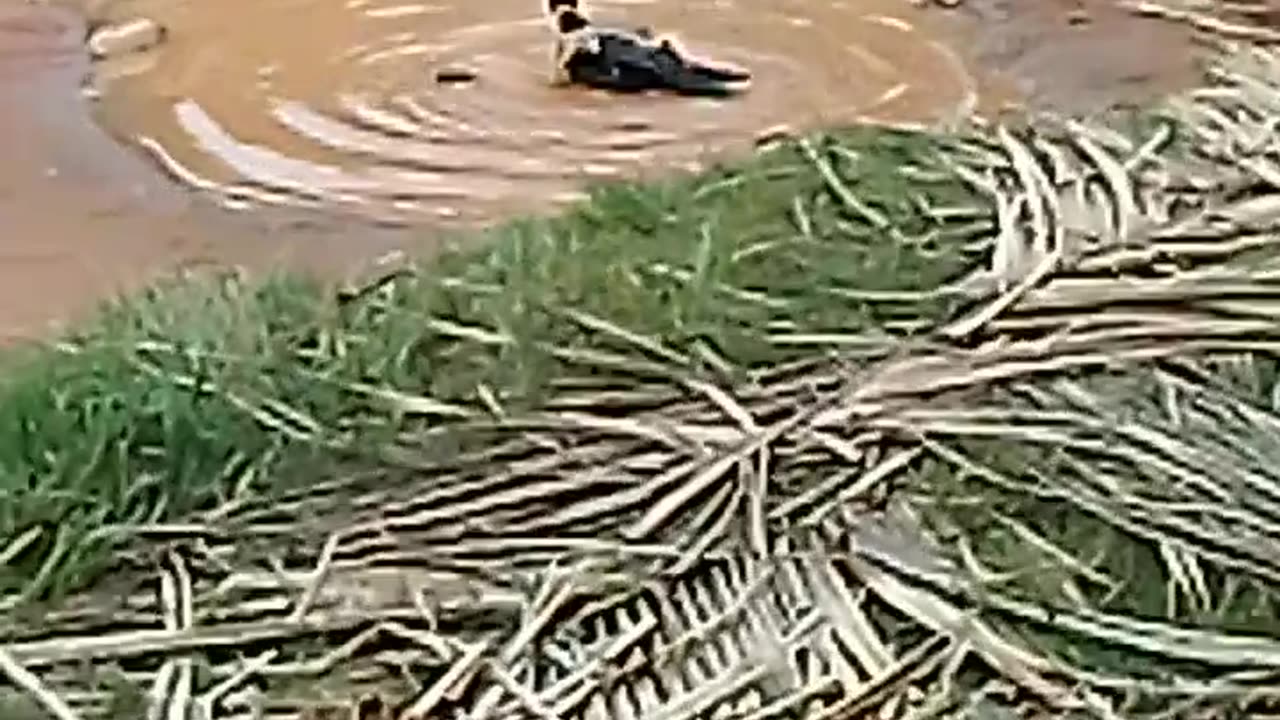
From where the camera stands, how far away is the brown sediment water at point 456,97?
126cm

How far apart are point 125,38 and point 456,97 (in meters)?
0.19

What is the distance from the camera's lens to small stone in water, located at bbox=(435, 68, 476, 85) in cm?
134

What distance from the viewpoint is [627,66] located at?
1334 mm

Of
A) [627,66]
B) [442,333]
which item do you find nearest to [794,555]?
[442,333]

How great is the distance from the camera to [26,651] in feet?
3.00

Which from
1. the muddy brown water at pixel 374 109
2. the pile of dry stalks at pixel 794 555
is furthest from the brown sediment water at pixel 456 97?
the pile of dry stalks at pixel 794 555

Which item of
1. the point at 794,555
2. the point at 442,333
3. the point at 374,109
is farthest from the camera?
the point at 374,109

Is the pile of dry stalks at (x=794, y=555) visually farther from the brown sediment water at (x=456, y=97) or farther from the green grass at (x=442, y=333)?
the brown sediment water at (x=456, y=97)

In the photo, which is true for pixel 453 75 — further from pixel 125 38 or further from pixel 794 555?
pixel 794 555

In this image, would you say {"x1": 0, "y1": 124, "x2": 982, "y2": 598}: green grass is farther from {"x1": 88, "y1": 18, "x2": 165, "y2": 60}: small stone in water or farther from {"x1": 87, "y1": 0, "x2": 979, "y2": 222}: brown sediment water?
{"x1": 88, "y1": 18, "x2": 165, "y2": 60}: small stone in water

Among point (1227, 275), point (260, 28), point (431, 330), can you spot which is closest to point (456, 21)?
point (260, 28)

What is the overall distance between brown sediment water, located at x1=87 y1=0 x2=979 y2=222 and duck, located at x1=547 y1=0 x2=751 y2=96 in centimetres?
1

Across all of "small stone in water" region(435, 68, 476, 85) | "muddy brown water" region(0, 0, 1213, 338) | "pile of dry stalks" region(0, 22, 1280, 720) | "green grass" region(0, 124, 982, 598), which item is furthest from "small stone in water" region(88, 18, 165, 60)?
"pile of dry stalks" region(0, 22, 1280, 720)

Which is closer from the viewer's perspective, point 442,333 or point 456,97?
point 442,333
